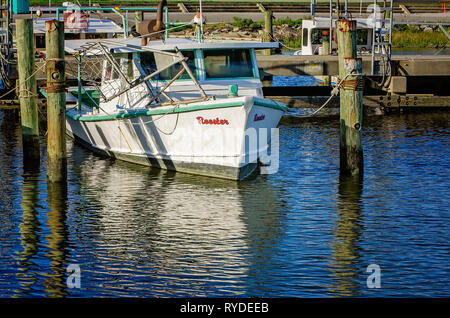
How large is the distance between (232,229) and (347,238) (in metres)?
2.00

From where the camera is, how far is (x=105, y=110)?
20.0 meters

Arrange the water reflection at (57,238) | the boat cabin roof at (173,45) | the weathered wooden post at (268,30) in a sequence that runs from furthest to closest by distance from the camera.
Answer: the weathered wooden post at (268,30) → the boat cabin roof at (173,45) → the water reflection at (57,238)

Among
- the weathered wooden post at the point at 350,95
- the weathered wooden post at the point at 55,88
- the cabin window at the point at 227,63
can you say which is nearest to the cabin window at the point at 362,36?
the cabin window at the point at 227,63

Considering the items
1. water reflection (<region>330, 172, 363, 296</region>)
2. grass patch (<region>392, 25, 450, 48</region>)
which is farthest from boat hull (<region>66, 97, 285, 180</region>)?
grass patch (<region>392, 25, 450, 48</region>)

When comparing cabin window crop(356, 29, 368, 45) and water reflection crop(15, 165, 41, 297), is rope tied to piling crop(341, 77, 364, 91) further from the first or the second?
cabin window crop(356, 29, 368, 45)

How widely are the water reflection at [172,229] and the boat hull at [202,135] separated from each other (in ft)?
1.09

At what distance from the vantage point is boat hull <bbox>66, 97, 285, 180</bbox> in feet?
54.7

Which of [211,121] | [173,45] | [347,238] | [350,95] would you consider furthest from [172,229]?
[173,45]

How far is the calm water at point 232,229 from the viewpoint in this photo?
37.7 ft

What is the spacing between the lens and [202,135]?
17438 millimetres

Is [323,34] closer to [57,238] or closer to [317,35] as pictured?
[317,35]

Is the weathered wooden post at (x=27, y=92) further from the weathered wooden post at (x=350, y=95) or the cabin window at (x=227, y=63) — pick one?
the weathered wooden post at (x=350, y=95)
